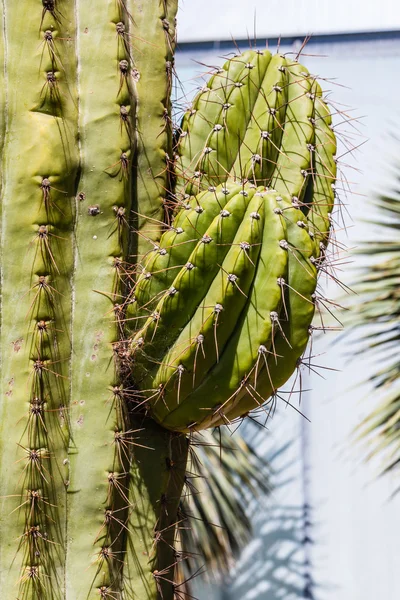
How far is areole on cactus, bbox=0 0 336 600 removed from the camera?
1.65 meters

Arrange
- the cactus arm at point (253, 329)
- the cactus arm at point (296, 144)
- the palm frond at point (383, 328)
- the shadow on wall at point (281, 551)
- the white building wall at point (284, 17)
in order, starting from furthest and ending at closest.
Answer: the white building wall at point (284, 17) < the shadow on wall at point (281, 551) < the palm frond at point (383, 328) < the cactus arm at point (296, 144) < the cactus arm at point (253, 329)

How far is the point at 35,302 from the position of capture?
1.71 metres

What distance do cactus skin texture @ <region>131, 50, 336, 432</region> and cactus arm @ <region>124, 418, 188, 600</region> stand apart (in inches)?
3.5

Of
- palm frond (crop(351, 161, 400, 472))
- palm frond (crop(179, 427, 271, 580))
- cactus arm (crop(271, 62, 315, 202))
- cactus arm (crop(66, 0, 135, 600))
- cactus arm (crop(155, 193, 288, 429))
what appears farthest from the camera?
palm frond (crop(351, 161, 400, 472))

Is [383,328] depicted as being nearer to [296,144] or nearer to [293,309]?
[296,144]

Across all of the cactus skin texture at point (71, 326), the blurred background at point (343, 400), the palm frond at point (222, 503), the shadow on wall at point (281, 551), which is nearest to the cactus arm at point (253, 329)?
the cactus skin texture at point (71, 326)

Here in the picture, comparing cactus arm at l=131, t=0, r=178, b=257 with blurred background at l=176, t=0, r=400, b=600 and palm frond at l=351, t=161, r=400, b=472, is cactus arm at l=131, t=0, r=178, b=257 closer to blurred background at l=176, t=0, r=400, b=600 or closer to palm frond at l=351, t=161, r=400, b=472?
blurred background at l=176, t=0, r=400, b=600

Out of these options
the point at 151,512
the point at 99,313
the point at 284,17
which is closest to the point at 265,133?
the point at 99,313

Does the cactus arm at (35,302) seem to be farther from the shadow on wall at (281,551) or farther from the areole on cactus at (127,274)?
the shadow on wall at (281,551)

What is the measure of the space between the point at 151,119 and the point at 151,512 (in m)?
0.88

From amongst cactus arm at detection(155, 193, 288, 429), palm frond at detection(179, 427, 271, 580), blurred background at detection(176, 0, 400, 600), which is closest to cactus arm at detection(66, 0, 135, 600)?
cactus arm at detection(155, 193, 288, 429)

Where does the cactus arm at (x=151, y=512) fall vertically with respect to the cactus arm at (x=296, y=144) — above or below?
below

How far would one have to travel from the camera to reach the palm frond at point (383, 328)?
5559mm

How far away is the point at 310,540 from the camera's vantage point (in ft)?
18.8
